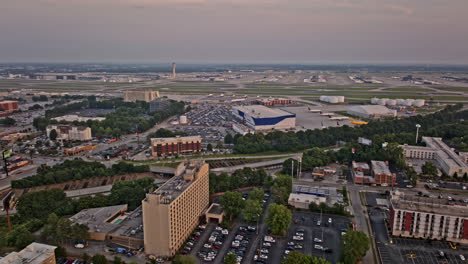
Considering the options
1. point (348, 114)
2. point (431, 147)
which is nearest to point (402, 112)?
point (348, 114)

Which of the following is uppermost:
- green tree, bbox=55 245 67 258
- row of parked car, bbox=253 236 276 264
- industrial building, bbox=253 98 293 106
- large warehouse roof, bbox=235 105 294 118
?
large warehouse roof, bbox=235 105 294 118

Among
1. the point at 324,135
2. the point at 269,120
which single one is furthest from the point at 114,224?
the point at 269,120

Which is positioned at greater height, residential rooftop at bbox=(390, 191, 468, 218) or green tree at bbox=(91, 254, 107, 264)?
residential rooftop at bbox=(390, 191, 468, 218)

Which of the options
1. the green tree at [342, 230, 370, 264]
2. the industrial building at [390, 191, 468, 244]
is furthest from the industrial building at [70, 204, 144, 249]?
the industrial building at [390, 191, 468, 244]

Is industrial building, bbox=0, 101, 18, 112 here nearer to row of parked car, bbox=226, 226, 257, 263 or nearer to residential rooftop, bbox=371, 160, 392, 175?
row of parked car, bbox=226, 226, 257, 263

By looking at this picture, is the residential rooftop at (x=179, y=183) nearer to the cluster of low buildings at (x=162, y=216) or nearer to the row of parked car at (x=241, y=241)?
the cluster of low buildings at (x=162, y=216)

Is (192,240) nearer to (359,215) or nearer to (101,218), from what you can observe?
(101,218)

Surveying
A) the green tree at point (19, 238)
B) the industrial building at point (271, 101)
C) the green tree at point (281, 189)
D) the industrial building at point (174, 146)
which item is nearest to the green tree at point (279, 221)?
the green tree at point (281, 189)
